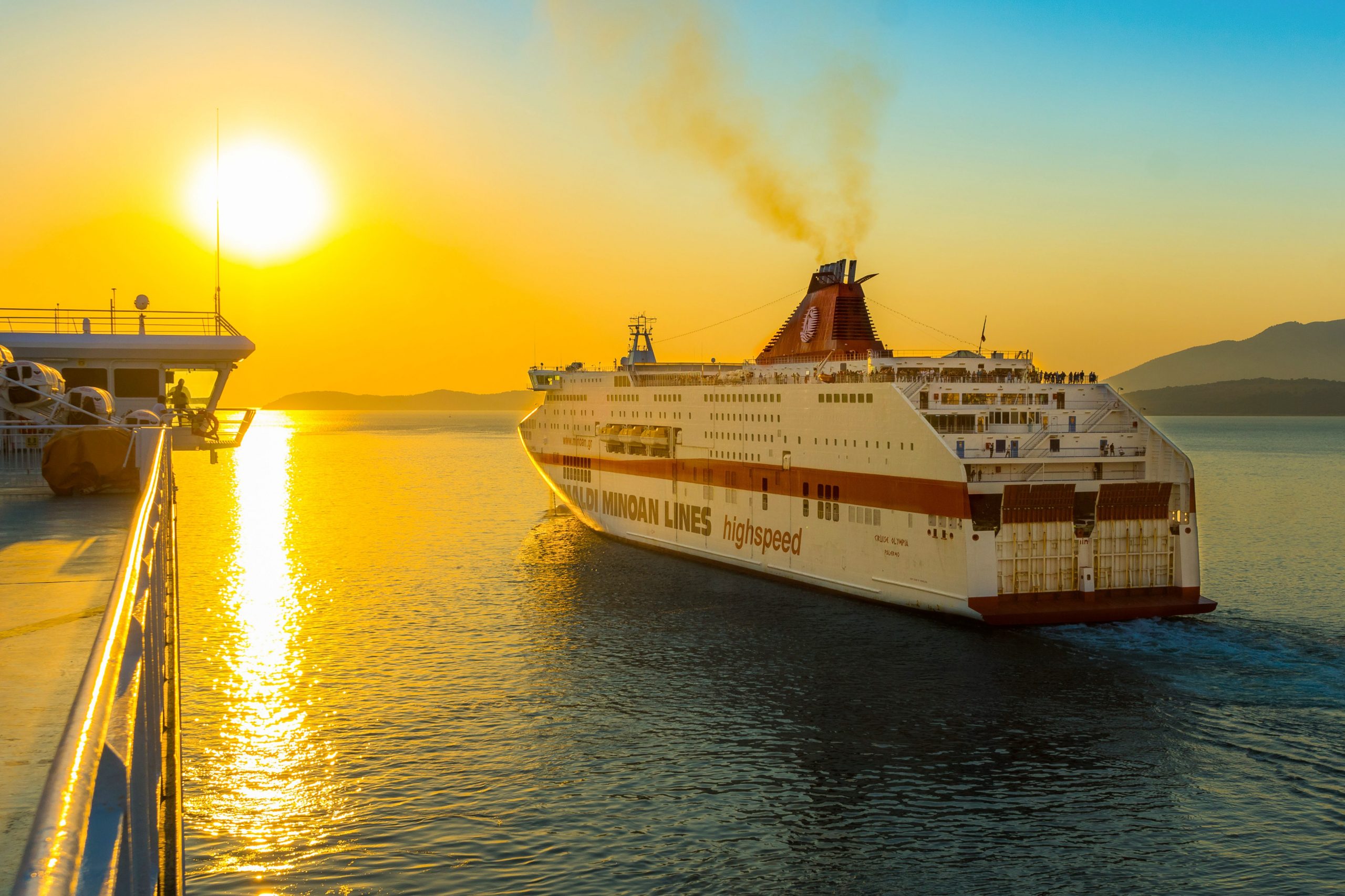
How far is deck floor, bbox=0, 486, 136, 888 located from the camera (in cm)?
417

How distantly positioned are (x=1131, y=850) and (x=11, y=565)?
47.8 ft

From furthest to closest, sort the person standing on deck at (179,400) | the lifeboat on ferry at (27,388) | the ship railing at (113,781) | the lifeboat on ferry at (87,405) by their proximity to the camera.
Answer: the person standing on deck at (179,400)
the lifeboat on ferry at (87,405)
the lifeboat on ferry at (27,388)
the ship railing at (113,781)

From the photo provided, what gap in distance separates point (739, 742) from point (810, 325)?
25.1 meters

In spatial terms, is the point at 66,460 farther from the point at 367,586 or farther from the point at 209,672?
the point at 367,586

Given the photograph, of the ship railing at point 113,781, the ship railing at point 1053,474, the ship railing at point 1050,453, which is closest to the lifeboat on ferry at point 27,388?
the ship railing at point 113,781

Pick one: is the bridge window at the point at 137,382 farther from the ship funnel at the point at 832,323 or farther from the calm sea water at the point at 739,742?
the ship funnel at the point at 832,323

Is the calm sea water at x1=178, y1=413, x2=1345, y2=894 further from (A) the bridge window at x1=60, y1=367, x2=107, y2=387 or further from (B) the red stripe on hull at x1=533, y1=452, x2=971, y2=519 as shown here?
(A) the bridge window at x1=60, y1=367, x2=107, y2=387

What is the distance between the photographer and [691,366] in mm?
43781

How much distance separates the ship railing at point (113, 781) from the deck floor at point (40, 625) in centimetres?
44

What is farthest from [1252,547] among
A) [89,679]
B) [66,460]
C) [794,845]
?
[89,679]

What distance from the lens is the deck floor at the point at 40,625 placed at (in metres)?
4.17

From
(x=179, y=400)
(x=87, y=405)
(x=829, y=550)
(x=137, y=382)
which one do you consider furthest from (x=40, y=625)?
(x=829, y=550)

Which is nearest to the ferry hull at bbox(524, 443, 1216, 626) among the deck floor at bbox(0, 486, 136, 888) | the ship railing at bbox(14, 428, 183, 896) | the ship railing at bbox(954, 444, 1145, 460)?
the ship railing at bbox(954, 444, 1145, 460)

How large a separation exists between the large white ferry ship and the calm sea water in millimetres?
1128
